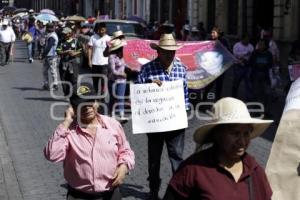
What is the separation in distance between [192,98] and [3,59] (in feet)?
45.9

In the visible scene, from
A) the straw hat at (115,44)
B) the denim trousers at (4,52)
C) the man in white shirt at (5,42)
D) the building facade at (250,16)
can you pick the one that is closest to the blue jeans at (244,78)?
the straw hat at (115,44)

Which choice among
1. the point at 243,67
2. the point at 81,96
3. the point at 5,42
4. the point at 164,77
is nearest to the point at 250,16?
the point at 5,42

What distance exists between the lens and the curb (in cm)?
749

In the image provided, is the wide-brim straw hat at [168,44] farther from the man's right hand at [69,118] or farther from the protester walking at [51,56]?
the protester walking at [51,56]

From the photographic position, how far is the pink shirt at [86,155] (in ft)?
15.6

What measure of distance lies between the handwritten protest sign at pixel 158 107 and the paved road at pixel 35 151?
102 centimetres

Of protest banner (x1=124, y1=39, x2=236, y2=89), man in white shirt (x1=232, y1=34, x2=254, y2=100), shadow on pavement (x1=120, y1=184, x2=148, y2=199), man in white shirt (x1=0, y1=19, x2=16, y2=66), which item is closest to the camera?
shadow on pavement (x1=120, y1=184, x2=148, y2=199)

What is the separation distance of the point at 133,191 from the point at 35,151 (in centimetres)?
271

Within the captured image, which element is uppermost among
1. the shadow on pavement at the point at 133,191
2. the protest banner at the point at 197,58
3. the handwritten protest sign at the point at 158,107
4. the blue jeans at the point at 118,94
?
the handwritten protest sign at the point at 158,107

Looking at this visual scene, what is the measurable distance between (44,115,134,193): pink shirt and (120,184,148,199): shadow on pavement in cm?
259

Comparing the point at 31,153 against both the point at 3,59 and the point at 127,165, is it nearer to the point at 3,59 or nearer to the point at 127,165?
the point at 127,165

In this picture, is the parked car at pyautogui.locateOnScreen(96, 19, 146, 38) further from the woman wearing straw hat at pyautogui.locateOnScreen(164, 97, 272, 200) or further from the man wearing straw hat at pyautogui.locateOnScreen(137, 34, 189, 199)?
the woman wearing straw hat at pyautogui.locateOnScreen(164, 97, 272, 200)

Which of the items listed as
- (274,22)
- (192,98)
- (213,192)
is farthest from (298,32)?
(213,192)

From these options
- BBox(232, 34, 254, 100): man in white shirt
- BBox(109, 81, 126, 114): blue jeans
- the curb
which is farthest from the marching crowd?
BBox(232, 34, 254, 100): man in white shirt
